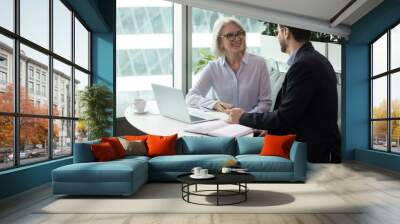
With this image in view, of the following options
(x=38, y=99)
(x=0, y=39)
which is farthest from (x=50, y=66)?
(x=0, y=39)

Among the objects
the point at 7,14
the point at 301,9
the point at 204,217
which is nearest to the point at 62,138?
the point at 7,14

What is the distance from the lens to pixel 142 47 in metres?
7.79

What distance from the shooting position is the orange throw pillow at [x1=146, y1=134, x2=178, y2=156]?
5.96 metres

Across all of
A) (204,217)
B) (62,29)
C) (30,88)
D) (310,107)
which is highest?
(62,29)

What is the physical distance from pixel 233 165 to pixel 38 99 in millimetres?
2670

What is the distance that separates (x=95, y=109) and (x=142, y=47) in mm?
1534

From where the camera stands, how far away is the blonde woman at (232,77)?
5.75 m

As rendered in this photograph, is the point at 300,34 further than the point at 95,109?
No

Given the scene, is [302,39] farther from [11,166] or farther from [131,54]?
[131,54]

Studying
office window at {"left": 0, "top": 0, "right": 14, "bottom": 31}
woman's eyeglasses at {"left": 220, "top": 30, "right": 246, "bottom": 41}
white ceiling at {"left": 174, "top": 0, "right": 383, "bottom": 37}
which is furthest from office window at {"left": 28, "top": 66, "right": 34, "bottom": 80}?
woman's eyeglasses at {"left": 220, "top": 30, "right": 246, "bottom": 41}

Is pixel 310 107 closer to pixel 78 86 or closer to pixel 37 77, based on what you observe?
pixel 37 77

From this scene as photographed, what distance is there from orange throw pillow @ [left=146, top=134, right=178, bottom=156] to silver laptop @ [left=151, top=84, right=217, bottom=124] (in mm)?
347

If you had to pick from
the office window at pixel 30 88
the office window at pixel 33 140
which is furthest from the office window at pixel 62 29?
the office window at pixel 33 140

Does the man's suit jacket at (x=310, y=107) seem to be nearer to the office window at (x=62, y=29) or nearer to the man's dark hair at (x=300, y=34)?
the man's dark hair at (x=300, y=34)
